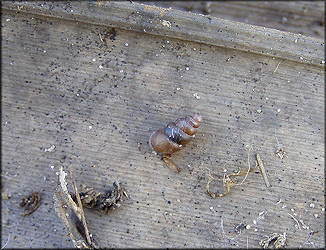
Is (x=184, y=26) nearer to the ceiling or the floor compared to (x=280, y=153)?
nearer to the ceiling

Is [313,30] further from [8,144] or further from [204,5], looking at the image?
[8,144]

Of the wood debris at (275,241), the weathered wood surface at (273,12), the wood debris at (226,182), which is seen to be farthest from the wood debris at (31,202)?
the weathered wood surface at (273,12)

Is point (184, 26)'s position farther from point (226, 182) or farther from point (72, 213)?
point (72, 213)

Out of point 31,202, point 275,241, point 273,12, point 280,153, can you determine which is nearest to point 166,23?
point 273,12

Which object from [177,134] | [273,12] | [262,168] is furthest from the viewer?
[273,12]

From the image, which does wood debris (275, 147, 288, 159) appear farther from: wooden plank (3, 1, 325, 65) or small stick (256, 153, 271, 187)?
wooden plank (3, 1, 325, 65)
